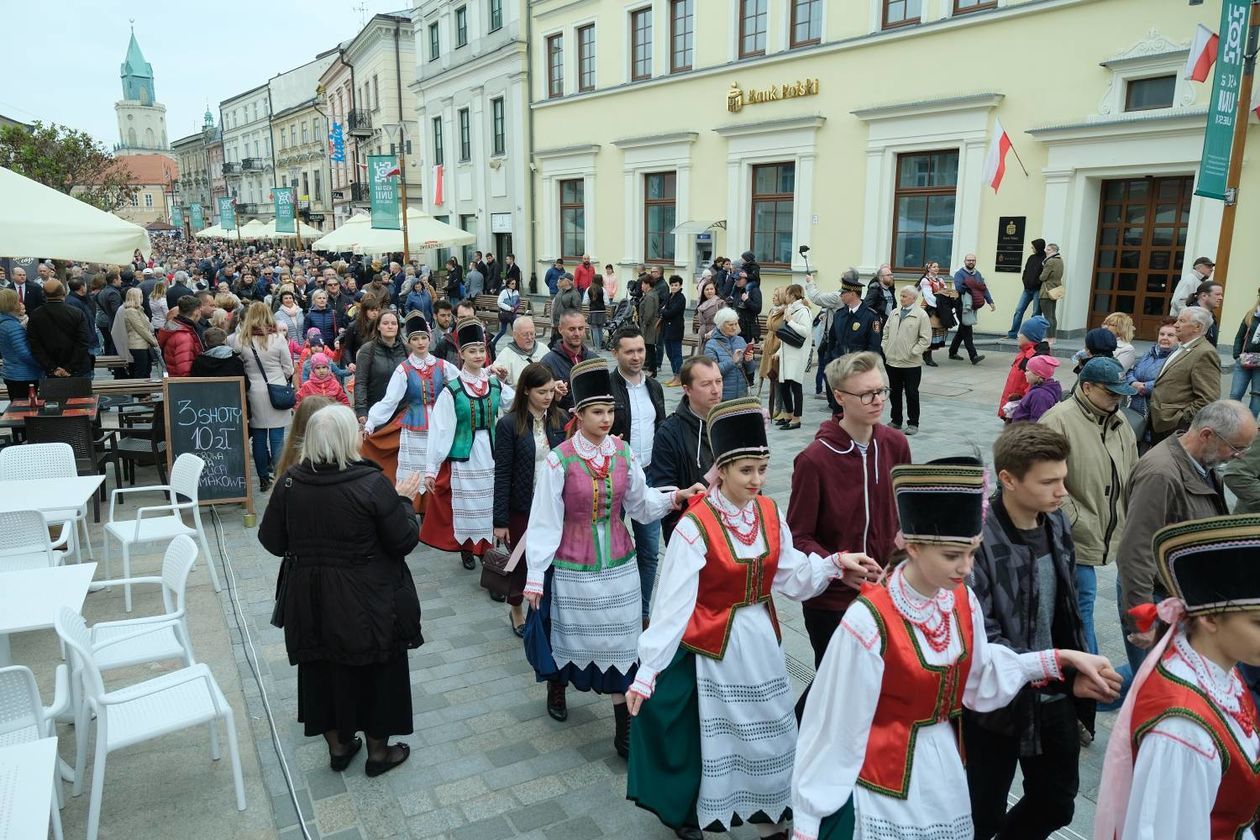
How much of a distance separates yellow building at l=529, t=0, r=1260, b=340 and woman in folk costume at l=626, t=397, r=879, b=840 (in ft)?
46.0

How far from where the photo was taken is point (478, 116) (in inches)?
1213

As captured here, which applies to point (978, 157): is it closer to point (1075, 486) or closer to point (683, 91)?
point (683, 91)

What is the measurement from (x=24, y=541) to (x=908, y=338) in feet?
29.0

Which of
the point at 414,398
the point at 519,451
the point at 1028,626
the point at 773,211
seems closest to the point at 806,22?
the point at 773,211

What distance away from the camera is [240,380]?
7.92 metres

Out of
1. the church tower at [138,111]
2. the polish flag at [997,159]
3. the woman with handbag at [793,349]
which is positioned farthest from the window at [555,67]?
the church tower at [138,111]

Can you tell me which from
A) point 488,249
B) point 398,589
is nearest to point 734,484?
point 398,589

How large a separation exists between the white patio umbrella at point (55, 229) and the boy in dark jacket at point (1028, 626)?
6049 millimetres

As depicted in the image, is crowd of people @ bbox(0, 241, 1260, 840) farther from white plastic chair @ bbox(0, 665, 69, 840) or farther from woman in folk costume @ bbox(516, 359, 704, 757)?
white plastic chair @ bbox(0, 665, 69, 840)

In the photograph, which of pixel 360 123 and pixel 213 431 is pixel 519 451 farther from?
pixel 360 123

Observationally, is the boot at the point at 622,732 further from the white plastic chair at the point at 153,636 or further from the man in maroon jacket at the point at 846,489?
the white plastic chair at the point at 153,636

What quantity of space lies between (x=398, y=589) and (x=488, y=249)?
2923 centimetres

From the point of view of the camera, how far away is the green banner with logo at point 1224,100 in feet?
31.8

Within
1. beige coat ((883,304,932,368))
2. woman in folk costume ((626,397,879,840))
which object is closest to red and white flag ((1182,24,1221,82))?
beige coat ((883,304,932,368))
